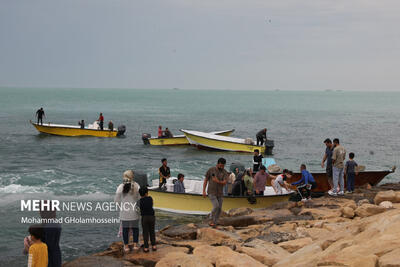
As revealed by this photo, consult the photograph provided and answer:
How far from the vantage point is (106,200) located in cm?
1984

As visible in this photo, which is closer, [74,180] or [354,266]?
[354,266]

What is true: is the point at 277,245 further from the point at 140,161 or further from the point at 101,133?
the point at 101,133

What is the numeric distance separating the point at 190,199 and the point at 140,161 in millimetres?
16952

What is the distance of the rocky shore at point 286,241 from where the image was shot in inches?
287

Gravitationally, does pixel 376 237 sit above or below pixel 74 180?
above

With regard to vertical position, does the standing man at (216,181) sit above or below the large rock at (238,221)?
above

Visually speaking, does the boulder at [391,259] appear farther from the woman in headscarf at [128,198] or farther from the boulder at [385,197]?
the boulder at [385,197]

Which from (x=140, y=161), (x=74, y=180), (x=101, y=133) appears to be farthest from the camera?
(x=101, y=133)

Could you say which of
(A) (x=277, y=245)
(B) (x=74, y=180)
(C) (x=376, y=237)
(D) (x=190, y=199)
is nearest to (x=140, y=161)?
(B) (x=74, y=180)

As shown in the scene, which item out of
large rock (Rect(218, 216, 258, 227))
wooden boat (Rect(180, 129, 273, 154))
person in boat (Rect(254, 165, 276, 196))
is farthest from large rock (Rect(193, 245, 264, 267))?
wooden boat (Rect(180, 129, 273, 154))

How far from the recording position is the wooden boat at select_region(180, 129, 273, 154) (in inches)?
1315

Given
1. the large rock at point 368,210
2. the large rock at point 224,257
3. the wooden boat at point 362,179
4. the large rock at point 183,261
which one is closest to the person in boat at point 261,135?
the wooden boat at point 362,179

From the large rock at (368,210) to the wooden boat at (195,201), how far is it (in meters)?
3.61

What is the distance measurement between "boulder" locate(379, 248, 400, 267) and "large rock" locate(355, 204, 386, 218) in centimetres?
535
